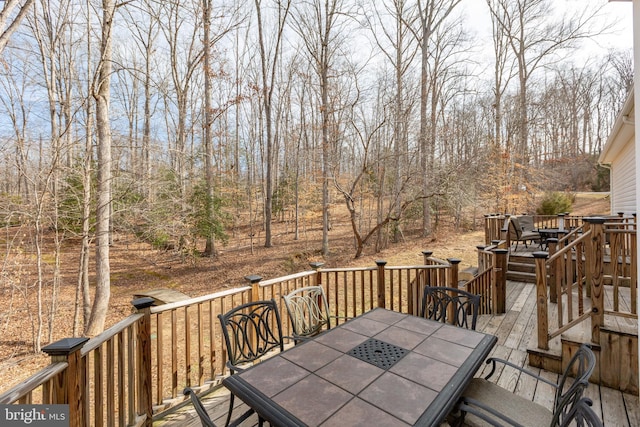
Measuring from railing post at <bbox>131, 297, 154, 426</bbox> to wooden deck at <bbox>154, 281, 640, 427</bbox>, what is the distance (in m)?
0.20

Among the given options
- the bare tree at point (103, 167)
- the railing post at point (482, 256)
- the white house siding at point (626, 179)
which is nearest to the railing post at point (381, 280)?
the railing post at point (482, 256)

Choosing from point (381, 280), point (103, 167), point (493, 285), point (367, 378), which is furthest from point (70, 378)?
point (103, 167)

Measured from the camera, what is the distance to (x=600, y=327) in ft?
8.91

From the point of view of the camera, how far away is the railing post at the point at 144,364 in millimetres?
2371

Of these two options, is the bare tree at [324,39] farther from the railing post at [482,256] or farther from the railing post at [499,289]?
the railing post at [499,289]

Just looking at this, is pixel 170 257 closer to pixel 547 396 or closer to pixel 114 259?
pixel 114 259

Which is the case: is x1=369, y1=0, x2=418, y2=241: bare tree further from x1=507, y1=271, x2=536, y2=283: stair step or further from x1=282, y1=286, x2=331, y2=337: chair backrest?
x1=282, y1=286, x2=331, y2=337: chair backrest

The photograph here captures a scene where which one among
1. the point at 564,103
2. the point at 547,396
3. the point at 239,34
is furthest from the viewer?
the point at 564,103

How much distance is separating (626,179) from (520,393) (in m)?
7.48

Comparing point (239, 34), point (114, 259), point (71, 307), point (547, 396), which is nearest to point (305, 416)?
point (547, 396)

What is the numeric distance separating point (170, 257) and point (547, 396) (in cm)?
1178

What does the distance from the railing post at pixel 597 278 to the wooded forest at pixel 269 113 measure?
5.97 meters

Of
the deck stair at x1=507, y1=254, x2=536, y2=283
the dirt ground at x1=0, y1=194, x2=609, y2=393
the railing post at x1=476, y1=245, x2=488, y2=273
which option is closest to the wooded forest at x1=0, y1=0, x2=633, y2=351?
the dirt ground at x1=0, y1=194, x2=609, y2=393

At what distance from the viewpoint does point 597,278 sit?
2.70 meters
